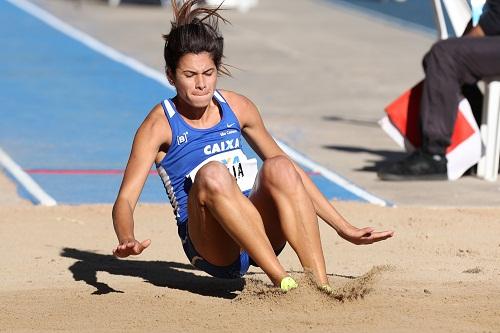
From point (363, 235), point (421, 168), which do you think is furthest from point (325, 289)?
→ point (421, 168)

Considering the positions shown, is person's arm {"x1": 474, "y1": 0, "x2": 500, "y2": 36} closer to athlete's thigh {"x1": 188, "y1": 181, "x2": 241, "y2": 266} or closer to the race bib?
the race bib

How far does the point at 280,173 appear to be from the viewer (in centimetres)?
570

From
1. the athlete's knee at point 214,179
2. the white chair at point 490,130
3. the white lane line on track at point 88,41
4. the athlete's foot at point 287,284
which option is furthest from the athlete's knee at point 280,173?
the white lane line on track at point 88,41

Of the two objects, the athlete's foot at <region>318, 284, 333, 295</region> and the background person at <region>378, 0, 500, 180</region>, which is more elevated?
the athlete's foot at <region>318, 284, 333, 295</region>

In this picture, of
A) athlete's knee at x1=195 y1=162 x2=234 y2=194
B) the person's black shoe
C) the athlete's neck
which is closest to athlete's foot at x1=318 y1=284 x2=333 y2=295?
athlete's knee at x1=195 y1=162 x2=234 y2=194

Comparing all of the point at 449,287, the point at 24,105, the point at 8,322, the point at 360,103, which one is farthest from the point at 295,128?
the point at 8,322

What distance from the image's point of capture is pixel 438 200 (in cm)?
894

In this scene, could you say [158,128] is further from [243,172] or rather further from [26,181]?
[26,181]

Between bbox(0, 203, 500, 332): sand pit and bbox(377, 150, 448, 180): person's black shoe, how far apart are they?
3.39 feet

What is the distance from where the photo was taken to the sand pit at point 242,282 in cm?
547

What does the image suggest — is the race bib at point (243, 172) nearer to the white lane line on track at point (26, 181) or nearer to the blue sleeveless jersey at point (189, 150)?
the blue sleeveless jersey at point (189, 150)

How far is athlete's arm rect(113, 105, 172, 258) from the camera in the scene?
5625 mm

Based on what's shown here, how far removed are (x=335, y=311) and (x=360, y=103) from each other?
7.58 meters

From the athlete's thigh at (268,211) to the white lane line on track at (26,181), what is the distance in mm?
3014
